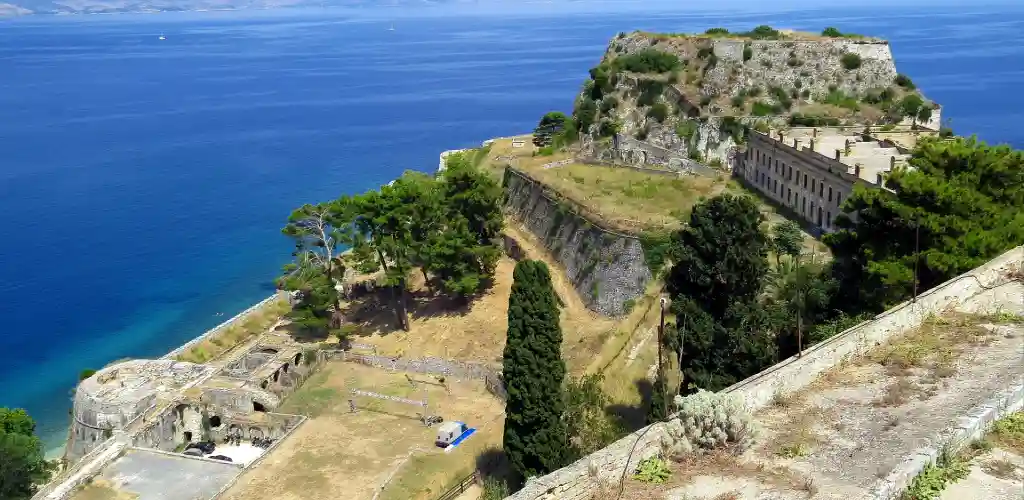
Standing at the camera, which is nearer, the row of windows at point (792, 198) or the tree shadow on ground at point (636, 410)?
the tree shadow on ground at point (636, 410)

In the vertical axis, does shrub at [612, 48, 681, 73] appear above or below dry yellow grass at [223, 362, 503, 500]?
above

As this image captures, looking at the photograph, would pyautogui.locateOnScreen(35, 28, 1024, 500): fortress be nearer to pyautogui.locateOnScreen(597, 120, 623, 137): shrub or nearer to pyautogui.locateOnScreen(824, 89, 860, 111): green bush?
pyautogui.locateOnScreen(824, 89, 860, 111): green bush

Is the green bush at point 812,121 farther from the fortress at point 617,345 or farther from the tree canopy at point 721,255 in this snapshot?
the tree canopy at point 721,255

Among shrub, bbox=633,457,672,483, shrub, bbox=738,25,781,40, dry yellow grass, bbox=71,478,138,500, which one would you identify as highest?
shrub, bbox=738,25,781,40

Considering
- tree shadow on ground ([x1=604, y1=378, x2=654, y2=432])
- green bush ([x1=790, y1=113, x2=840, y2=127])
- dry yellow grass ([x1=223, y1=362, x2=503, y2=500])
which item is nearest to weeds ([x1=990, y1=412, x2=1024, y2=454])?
tree shadow on ground ([x1=604, y1=378, x2=654, y2=432])

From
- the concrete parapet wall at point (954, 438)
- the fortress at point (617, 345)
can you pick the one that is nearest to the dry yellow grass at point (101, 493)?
the fortress at point (617, 345)

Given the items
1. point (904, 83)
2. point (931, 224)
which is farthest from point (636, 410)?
point (904, 83)
